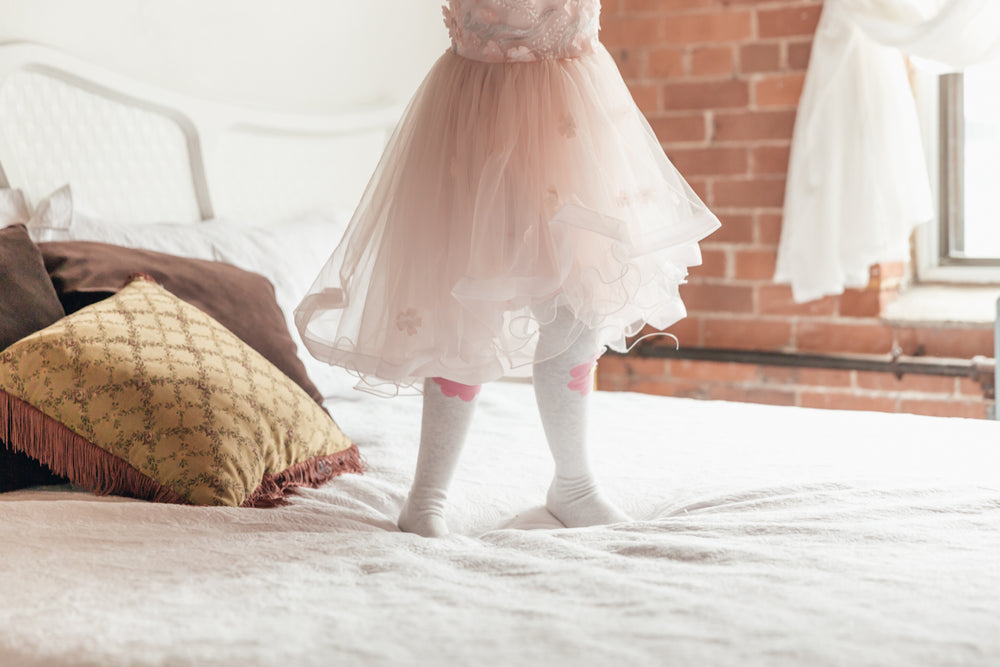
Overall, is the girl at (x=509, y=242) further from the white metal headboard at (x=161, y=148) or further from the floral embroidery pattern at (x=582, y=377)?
the white metal headboard at (x=161, y=148)

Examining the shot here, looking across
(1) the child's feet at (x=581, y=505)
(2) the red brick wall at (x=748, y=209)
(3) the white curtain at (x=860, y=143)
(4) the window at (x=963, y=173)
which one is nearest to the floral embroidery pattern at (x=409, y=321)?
(1) the child's feet at (x=581, y=505)

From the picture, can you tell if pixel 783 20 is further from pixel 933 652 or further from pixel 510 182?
pixel 933 652

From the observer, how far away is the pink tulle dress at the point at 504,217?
1.20 metres

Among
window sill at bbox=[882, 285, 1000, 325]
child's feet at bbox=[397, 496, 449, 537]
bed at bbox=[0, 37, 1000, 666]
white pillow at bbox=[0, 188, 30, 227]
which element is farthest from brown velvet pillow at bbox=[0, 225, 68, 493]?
window sill at bbox=[882, 285, 1000, 325]

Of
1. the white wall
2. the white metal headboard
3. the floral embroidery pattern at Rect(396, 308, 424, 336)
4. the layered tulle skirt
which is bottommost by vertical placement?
the floral embroidery pattern at Rect(396, 308, 424, 336)

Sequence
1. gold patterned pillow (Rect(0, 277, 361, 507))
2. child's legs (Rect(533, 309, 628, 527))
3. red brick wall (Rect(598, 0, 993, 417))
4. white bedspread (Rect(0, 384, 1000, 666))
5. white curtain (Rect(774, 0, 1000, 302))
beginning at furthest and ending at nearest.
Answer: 1. red brick wall (Rect(598, 0, 993, 417))
2. white curtain (Rect(774, 0, 1000, 302))
3. child's legs (Rect(533, 309, 628, 527))
4. gold patterned pillow (Rect(0, 277, 361, 507))
5. white bedspread (Rect(0, 384, 1000, 666))

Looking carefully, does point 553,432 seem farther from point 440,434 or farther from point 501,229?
point 501,229

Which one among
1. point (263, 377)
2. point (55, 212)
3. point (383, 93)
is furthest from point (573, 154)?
point (383, 93)

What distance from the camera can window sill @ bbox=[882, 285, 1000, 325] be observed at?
2.38m

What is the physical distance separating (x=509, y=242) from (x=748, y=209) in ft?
4.99

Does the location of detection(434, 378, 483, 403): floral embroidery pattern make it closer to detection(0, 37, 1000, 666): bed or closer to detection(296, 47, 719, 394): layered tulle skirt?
detection(296, 47, 719, 394): layered tulle skirt

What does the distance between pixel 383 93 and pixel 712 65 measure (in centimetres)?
88

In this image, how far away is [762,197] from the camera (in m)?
2.57

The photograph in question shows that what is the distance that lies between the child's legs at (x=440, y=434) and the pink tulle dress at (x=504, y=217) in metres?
0.05
